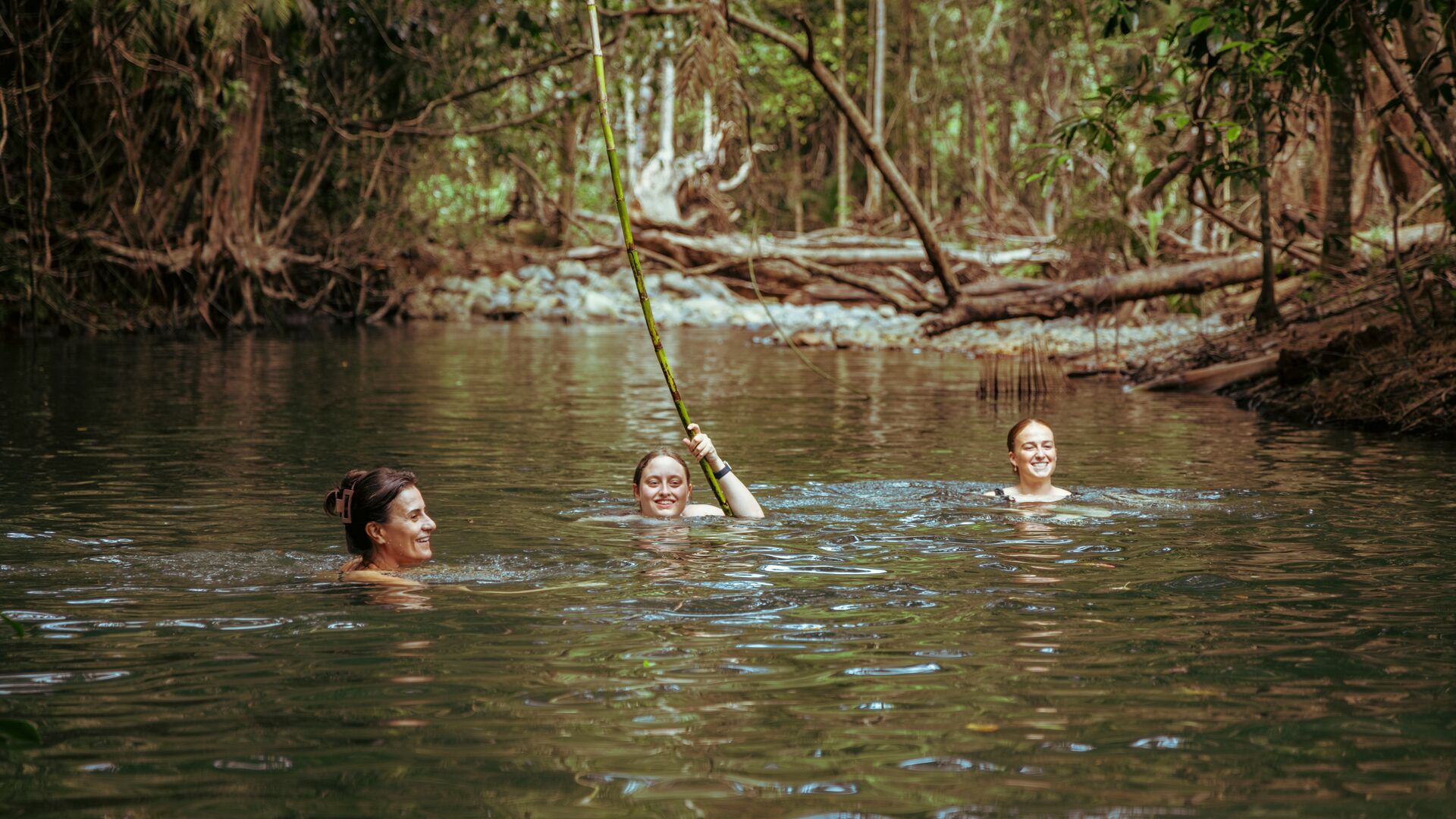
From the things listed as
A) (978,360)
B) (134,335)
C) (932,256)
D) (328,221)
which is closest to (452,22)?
(328,221)

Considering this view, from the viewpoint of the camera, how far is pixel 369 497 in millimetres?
6719

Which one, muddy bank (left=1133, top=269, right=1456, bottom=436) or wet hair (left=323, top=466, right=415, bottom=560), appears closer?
wet hair (left=323, top=466, right=415, bottom=560)

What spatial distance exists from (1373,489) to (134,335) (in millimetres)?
20121

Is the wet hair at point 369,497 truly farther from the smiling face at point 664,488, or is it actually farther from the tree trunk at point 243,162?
the tree trunk at point 243,162

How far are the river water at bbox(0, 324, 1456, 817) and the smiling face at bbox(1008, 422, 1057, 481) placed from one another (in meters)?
0.30

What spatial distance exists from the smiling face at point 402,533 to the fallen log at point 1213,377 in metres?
11.5

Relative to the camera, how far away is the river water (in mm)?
4004

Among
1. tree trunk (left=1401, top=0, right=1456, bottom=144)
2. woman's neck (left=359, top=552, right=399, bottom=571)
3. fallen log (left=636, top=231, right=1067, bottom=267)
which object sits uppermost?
tree trunk (left=1401, top=0, right=1456, bottom=144)

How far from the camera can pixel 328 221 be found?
29375mm

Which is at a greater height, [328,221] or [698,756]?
[328,221]

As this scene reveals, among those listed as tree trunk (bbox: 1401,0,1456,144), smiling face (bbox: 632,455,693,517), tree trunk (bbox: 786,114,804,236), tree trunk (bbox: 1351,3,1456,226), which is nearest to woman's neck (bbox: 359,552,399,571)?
smiling face (bbox: 632,455,693,517)

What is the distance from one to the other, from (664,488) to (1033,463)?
2150 mm

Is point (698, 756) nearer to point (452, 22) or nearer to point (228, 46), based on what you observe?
point (228, 46)

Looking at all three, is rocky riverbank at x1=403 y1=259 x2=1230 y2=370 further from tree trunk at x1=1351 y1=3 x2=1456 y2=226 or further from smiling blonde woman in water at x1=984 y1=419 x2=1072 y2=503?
smiling blonde woman in water at x1=984 y1=419 x2=1072 y2=503
